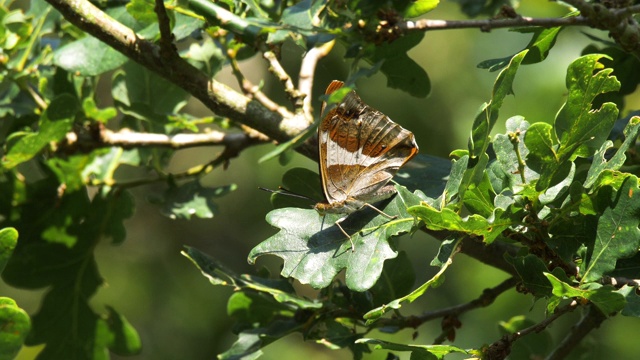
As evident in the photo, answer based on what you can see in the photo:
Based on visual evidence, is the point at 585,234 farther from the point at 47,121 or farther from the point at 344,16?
the point at 47,121

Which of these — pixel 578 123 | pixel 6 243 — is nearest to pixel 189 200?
pixel 6 243

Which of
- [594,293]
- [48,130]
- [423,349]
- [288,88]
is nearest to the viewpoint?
[594,293]

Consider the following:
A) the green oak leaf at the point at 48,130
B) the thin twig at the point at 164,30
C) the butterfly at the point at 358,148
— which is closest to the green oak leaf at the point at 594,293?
the butterfly at the point at 358,148

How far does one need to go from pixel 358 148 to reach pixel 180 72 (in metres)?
0.42

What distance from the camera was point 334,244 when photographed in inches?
56.3

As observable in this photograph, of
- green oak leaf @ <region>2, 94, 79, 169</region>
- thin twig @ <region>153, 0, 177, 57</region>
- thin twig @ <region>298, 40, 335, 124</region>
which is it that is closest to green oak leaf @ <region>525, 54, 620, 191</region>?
thin twig @ <region>298, 40, 335, 124</region>

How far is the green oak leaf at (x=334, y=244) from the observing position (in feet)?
4.51

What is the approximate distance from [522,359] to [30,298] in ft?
11.8

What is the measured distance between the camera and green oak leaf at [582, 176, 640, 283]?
4.04 feet

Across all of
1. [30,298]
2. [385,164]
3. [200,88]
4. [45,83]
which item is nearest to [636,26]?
[385,164]

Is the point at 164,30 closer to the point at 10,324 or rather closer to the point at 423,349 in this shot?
the point at 10,324

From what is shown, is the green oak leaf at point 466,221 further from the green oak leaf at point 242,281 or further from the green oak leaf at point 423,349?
the green oak leaf at point 242,281

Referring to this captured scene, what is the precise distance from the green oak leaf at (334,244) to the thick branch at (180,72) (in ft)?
1.02

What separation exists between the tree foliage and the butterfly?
0.09 meters
